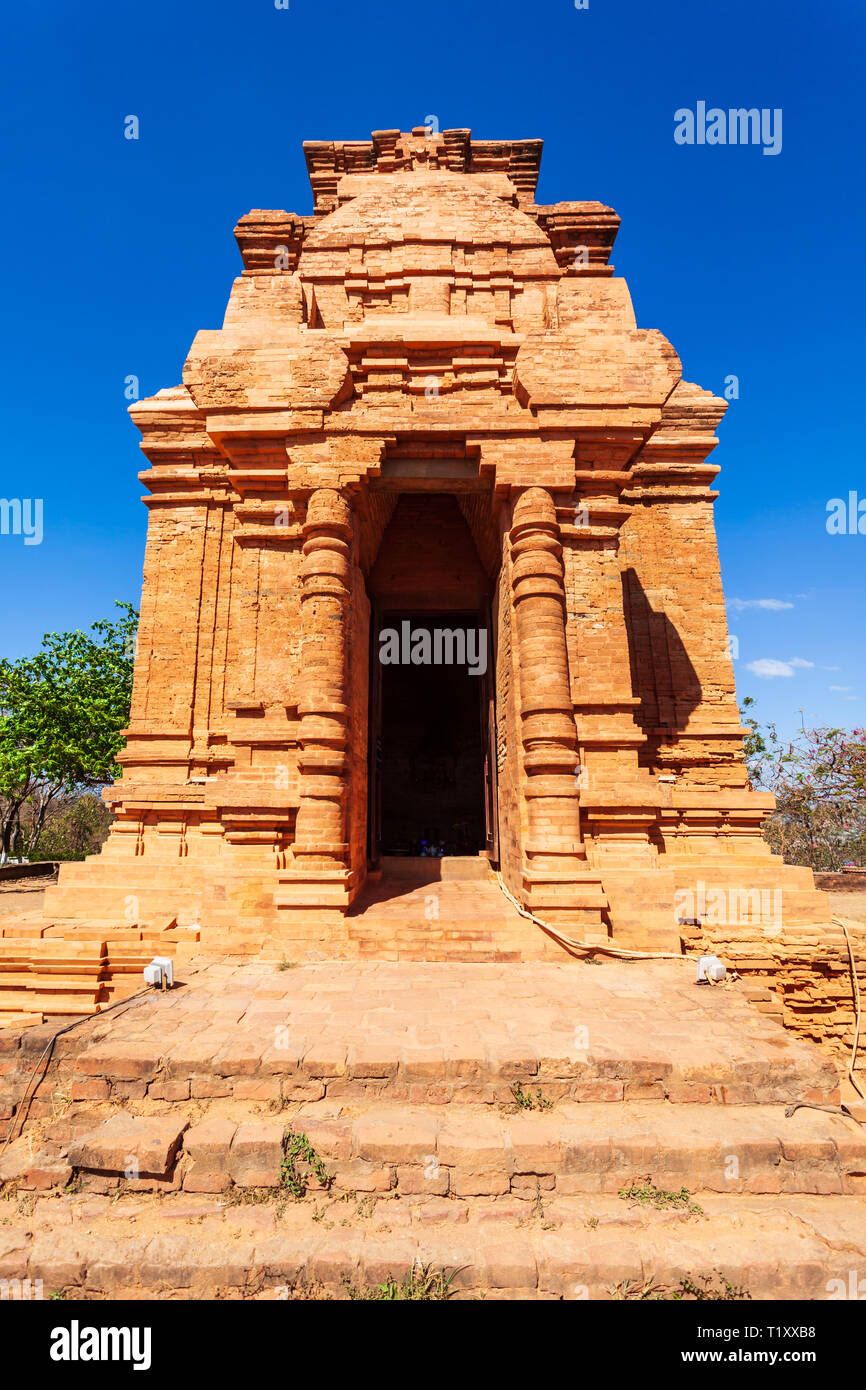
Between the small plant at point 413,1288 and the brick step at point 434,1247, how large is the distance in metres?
0.02

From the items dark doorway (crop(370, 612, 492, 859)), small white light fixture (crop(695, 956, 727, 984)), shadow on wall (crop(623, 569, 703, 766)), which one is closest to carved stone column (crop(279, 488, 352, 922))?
small white light fixture (crop(695, 956, 727, 984))

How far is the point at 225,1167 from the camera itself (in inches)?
139

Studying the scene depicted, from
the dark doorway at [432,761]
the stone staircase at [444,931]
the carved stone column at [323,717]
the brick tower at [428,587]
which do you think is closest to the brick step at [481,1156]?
the stone staircase at [444,931]

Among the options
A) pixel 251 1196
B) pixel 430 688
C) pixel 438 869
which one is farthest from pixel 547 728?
pixel 430 688

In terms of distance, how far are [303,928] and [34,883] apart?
17482 mm

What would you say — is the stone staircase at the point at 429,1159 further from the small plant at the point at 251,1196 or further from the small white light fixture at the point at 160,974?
the small white light fixture at the point at 160,974

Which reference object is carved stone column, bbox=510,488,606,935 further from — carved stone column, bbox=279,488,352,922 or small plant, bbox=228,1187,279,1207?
small plant, bbox=228,1187,279,1207

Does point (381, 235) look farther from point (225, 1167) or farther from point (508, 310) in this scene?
point (225, 1167)

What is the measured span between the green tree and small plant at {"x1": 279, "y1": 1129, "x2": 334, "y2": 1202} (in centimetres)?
1803

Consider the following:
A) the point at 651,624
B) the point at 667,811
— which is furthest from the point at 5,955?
the point at 651,624

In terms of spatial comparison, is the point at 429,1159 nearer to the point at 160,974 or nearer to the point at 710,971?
the point at 160,974

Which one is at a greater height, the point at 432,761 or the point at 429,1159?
the point at 432,761

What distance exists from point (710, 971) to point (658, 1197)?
2.76 metres

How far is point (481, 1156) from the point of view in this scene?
3.47m
